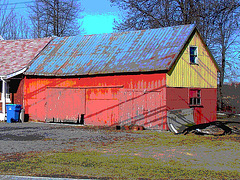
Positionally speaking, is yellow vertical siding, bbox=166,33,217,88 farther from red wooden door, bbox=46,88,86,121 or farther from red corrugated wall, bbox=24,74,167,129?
red wooden door, bbox=46,88,86,121

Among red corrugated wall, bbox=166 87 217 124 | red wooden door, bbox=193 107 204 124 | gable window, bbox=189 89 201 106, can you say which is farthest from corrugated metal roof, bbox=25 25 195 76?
red wooden door, bbox=193 107 204 124

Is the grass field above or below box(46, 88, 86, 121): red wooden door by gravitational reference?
below

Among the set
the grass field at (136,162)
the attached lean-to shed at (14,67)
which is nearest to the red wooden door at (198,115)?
the grass field at (136,162)

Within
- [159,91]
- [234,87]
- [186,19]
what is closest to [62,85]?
[159,91]

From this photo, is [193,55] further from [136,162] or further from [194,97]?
[136,162]

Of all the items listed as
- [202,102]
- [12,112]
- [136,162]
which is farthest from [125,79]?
[136,162]

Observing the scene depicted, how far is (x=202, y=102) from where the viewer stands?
22.6 meters

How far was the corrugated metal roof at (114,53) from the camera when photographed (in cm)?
2020

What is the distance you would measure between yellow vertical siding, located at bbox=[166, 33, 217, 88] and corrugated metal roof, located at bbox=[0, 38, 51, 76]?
34.9ft

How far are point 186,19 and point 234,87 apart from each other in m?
18.8

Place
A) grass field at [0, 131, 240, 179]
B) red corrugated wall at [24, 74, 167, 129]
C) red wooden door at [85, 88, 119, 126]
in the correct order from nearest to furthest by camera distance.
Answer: grass field at [0, 131, 240, 179], red corrugated wall at [24, 74, 167, 129], red wooden door at [85, 88, 119, 126]

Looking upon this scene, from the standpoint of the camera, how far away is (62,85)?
22.8 meters

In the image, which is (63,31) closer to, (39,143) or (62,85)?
(62,85)

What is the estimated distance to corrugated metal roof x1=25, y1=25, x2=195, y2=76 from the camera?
20.2 meters
